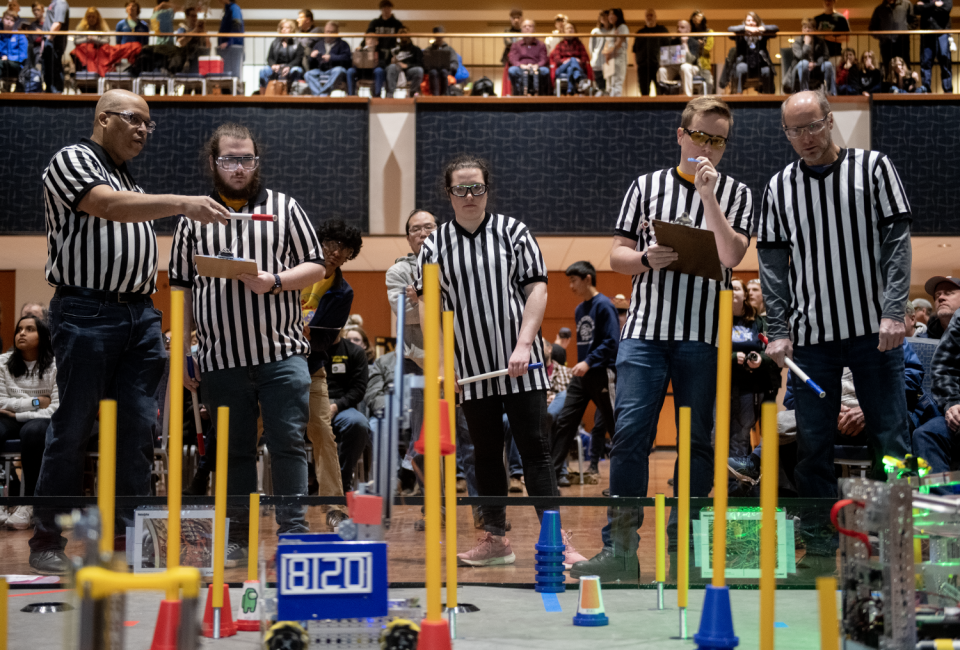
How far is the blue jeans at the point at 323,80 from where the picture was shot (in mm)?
9109

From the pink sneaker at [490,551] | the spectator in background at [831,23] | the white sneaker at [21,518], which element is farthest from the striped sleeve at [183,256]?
the spectator in background at [831,23]

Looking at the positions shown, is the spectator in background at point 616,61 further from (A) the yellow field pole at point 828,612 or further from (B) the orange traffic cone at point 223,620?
(A) the yellow field pole at point 828,612

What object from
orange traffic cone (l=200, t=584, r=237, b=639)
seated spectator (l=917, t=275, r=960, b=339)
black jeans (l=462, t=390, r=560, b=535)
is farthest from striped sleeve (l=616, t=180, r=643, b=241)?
seated spectator (l=917, t=275, r=960, b=339)

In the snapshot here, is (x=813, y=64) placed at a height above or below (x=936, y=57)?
below

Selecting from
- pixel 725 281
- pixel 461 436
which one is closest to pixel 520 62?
pixel 461 436

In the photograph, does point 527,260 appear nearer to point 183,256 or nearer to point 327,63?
point 183,256

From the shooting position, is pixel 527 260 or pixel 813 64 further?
pixel 813 64

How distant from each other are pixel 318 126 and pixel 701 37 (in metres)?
4.02

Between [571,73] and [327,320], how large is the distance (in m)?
6.10

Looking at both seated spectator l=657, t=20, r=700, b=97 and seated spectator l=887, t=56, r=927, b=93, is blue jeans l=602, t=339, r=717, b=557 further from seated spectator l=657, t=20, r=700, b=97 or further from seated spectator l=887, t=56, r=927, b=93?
seated spectator l=887, t=56, r=927, b=93

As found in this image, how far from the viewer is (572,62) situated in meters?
9.34

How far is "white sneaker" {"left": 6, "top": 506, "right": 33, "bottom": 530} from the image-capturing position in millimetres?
2408

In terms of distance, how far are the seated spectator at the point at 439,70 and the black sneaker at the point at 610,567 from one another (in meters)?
7.29

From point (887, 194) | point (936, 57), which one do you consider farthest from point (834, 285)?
point (936, 57)
